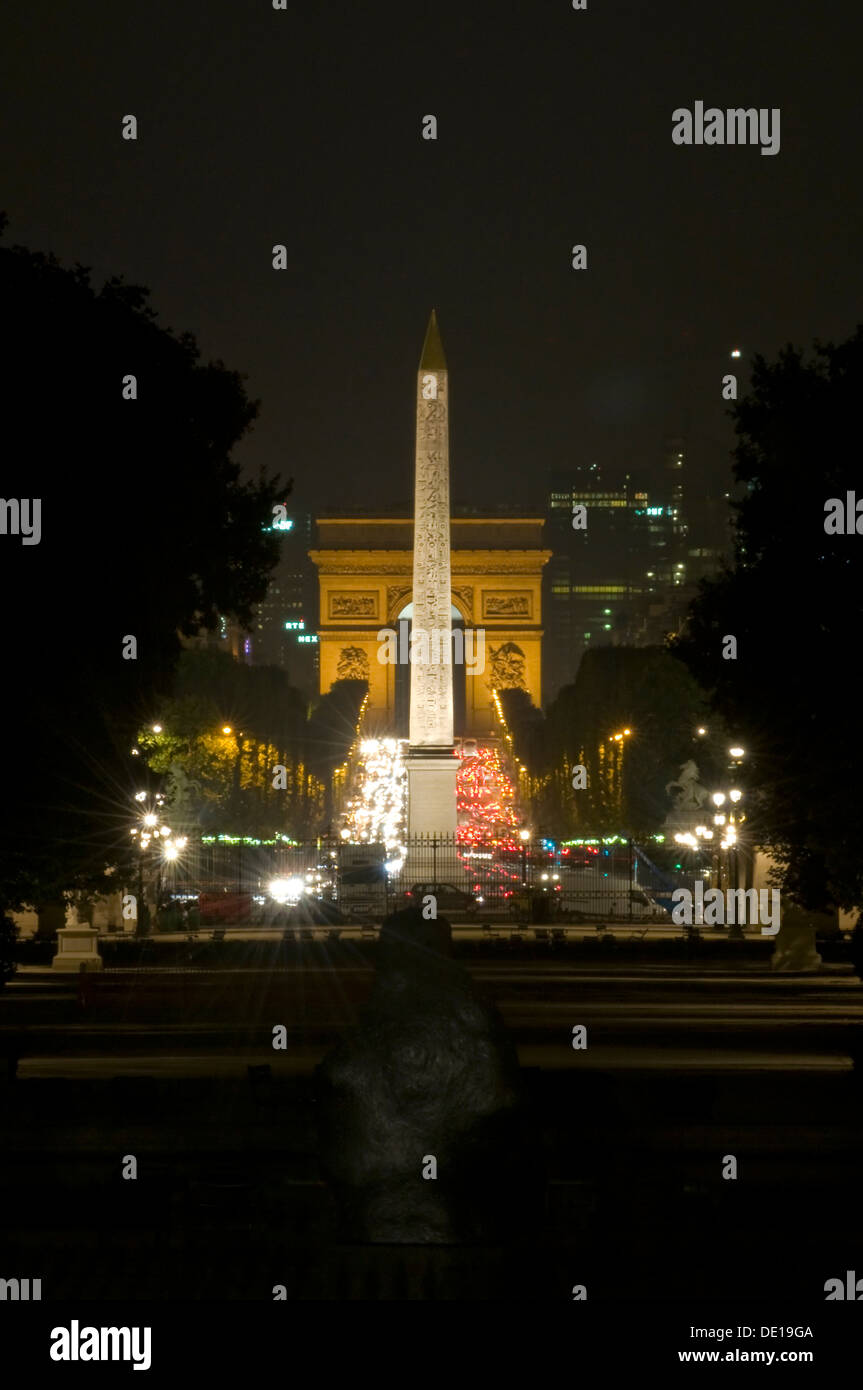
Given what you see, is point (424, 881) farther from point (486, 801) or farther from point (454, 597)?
point (454, 597)

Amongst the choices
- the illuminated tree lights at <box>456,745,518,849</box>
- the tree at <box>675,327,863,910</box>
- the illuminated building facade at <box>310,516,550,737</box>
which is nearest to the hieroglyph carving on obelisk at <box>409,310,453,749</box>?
the illuminated tree lights at <box>456,745,518,849</box>

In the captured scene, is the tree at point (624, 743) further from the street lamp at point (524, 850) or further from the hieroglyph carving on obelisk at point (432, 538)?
the hieroglyph carving on obelisk at point (432, 538)

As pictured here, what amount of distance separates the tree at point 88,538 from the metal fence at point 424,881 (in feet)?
62.0

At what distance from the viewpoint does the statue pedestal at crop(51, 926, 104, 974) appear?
31953 mm

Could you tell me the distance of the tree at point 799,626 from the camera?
2098 cm

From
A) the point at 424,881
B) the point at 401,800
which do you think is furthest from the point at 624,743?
the point at 424,881

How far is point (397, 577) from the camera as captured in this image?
121 meters

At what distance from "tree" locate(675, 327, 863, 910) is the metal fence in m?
18.0

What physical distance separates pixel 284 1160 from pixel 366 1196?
2.24 meters

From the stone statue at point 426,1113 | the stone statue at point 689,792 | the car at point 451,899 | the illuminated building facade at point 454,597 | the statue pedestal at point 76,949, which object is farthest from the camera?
the illuminated building facade at point 454,597

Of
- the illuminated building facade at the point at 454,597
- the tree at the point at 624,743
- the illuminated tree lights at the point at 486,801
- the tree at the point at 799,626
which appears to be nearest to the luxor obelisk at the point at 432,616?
the tree at the point at 624,743

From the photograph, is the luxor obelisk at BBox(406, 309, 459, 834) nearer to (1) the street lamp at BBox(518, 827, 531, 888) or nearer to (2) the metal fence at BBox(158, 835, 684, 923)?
(2) the metal fence at BBox(158, 835, 684, 923)

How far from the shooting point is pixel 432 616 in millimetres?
47688
